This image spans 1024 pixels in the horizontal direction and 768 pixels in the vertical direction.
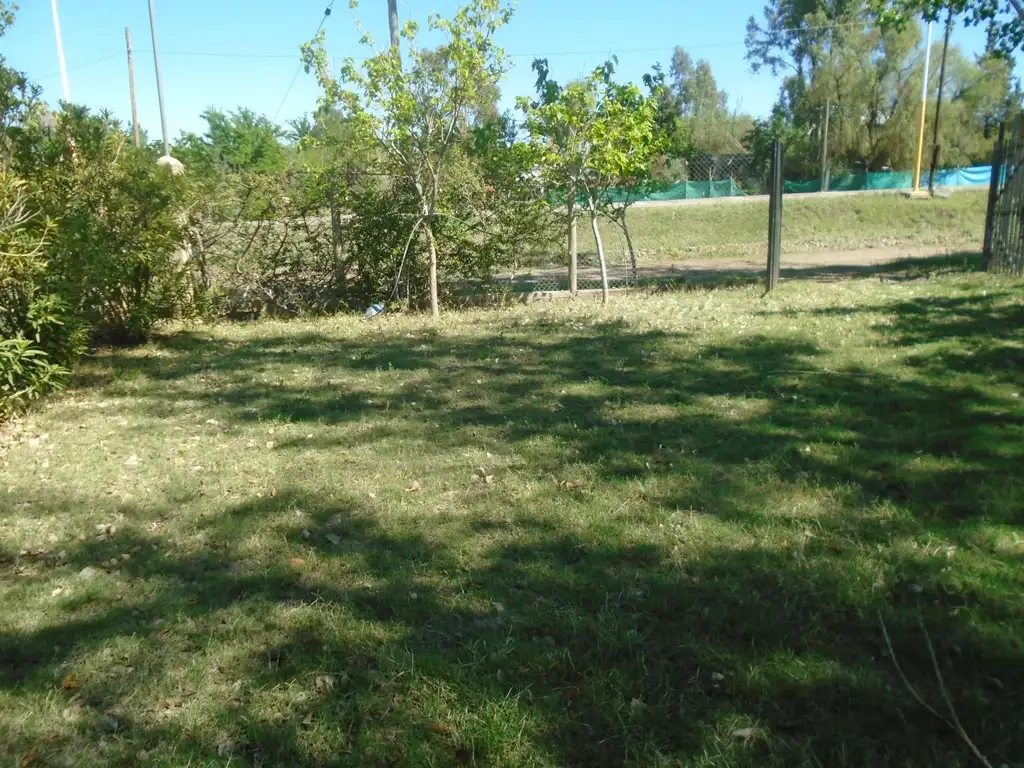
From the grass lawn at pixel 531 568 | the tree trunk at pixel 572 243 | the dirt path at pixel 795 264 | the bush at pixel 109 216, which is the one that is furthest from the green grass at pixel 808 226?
the grass lawn at pixel 531 568

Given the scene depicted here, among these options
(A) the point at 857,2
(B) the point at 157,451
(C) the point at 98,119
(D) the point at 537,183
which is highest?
(A) the point at 857,2

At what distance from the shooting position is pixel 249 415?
6.89m

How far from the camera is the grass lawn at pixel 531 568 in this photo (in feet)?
9.32

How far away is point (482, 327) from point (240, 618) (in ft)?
23.9

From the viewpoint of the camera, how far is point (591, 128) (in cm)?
1209

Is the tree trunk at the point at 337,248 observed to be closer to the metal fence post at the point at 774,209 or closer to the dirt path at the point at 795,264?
the dirt path at the point at 795,264

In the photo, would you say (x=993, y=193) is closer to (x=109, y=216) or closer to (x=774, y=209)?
(x=774, y=209)

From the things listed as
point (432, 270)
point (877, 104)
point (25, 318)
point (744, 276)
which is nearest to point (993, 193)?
point (744, 276)

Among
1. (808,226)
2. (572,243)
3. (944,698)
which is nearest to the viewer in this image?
(944,698)

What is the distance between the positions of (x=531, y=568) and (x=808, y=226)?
2535 cm

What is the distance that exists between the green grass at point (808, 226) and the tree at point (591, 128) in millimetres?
8547

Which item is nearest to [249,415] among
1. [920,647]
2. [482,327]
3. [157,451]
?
[157,451]

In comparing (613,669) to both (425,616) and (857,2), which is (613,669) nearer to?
(425,616)

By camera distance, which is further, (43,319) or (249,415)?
(43,319)
